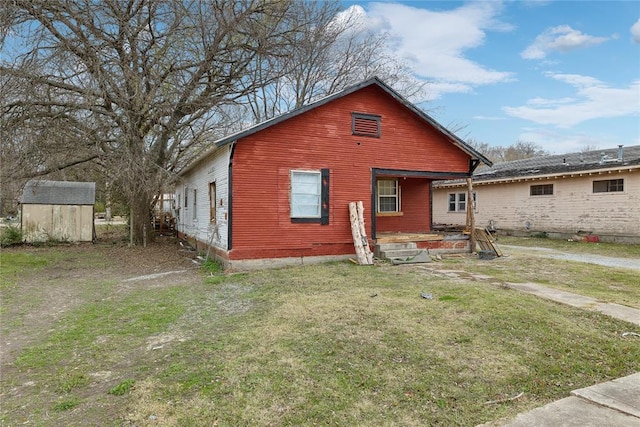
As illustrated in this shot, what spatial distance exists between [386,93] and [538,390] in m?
9.98

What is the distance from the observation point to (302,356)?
4.24 m

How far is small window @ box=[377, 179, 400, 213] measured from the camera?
47.2 ft

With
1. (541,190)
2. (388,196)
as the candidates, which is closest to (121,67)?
(388,196)

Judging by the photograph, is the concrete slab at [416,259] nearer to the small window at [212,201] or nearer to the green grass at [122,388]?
the small window at [212,201]

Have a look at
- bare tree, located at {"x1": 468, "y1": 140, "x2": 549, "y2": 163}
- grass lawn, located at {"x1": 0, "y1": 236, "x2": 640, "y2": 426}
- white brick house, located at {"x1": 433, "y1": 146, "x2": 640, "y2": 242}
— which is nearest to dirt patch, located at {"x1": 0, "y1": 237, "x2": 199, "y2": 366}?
grass lawn, located at {"x1": 0, "y1": 236, "x2": 640, "y2": 426}

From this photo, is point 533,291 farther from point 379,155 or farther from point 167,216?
point 167,216

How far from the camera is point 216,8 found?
500 inches

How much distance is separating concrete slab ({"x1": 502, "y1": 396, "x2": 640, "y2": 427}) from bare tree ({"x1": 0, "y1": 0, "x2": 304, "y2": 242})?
11.4 meters

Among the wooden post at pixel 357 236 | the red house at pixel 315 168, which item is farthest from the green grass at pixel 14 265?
the wooden post at pixel 357 236

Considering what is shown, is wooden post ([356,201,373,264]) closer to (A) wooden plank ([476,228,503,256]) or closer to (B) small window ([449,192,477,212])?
(A) wooden plank ([476,228,503,256])

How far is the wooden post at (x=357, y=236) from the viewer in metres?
10.8

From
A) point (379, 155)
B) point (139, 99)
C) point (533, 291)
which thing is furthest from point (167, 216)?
point (533, 291)

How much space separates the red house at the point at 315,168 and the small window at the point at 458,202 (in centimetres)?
979

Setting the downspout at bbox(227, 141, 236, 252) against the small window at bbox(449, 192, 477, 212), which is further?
the small window at bbox(449, 192, 477, 212)
